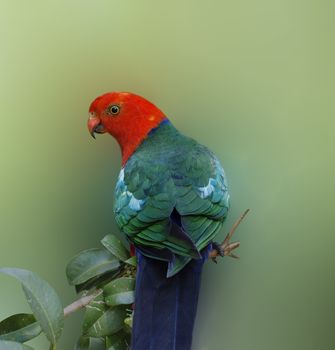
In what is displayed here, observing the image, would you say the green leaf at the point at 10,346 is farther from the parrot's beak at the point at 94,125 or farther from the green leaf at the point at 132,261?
the parrot's beak at the point at 94,125

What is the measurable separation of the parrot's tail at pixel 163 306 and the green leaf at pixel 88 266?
0.41 feet

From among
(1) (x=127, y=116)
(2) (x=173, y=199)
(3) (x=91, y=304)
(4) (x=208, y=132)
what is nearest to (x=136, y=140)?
(1) (x=127, y=116)

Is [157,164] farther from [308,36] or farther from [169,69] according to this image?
[308,36]

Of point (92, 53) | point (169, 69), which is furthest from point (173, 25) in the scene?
point (92, 53)

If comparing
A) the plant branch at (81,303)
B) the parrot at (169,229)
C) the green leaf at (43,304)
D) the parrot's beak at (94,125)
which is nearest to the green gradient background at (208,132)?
the parrot's beak at (94,125)

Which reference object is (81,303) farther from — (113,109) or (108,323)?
(113,109)

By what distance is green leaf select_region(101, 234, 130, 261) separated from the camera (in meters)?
0.95

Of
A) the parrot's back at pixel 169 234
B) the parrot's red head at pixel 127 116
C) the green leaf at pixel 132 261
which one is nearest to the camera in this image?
the parrot's back at pixel 169 234

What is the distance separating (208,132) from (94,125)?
305 millimetres

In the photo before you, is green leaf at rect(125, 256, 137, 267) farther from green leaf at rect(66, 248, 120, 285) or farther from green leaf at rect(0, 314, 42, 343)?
green leaf at rect(0, 314, 42, 343)

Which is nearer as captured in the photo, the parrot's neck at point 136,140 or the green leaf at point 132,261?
the green leaf at point 132,261

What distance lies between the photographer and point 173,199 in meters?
0.83

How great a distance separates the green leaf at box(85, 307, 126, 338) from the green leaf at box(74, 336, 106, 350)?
0.26 ft

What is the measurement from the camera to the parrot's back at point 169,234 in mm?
798
